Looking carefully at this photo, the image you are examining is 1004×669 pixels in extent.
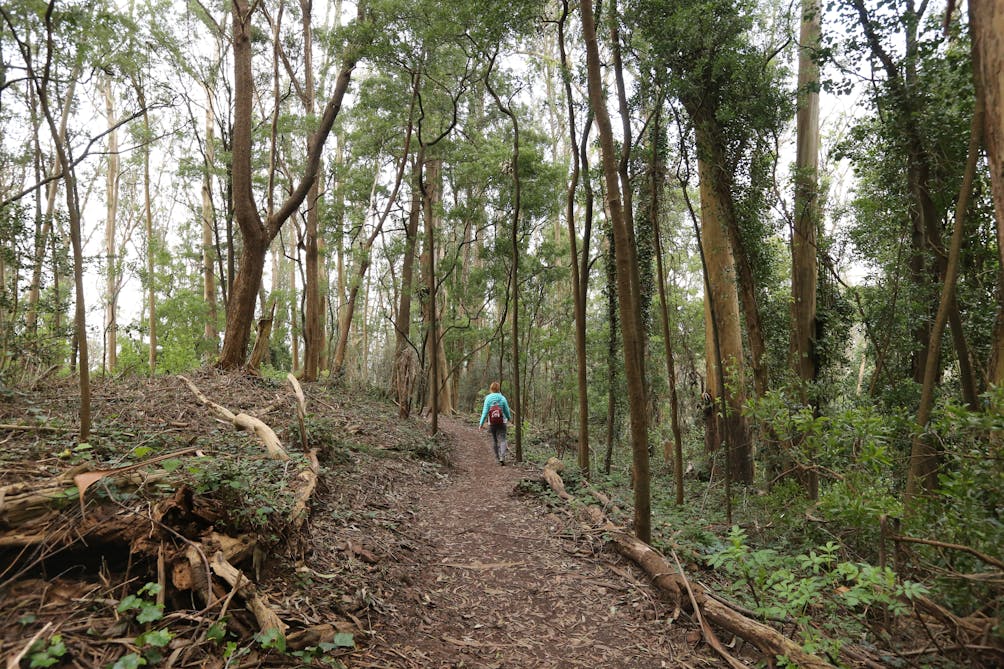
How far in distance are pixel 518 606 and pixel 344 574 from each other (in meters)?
1.55

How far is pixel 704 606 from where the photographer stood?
4.09 metres

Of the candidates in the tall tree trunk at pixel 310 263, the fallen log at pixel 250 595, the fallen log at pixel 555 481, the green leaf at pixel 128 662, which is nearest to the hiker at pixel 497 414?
the fallen log at pixel 555 481

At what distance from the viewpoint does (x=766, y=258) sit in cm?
1016

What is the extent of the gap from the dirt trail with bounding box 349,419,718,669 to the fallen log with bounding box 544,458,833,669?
143mm

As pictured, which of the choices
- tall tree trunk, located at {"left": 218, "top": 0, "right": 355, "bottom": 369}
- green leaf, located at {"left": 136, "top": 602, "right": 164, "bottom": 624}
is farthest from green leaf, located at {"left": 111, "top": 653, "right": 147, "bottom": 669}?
tall tree trunk, located at {"left": 218, "top": 0, "right": 355, "bottom": 369}

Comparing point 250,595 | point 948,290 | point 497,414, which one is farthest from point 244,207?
point 948,290

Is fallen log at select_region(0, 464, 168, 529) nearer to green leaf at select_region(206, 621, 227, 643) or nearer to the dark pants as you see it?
green leaf at select_region(206, 621, 227, 643)

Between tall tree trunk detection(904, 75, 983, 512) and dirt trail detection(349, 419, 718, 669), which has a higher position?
tall tree trunk detection(904, 75, 983, 512)

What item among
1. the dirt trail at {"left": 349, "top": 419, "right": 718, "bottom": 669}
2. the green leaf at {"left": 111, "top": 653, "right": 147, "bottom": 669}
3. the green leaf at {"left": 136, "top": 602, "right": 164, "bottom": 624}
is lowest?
the dirt trail at {"left": 349, "top": 419, "right": 718, "bottom": 669}

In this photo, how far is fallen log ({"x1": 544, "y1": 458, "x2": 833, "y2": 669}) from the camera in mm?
3324

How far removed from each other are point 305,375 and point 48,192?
36.4ft

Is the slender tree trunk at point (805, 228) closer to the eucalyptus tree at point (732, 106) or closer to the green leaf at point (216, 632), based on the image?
the eucalyptus tree at point (732, 106)

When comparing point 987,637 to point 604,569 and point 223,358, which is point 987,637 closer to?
point 604,569

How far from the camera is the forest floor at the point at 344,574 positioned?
2574 millimetres
